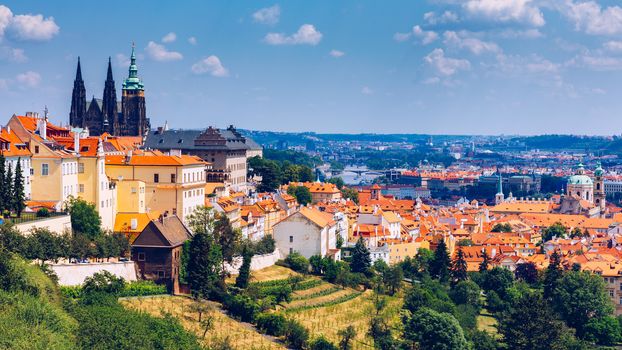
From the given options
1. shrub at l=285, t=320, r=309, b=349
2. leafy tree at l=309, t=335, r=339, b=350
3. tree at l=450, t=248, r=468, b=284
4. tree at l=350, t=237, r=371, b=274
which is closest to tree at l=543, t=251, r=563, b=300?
tree at l=450, t=248, r=468, b=284

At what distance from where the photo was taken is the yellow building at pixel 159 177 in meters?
66.6

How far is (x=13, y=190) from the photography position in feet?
186

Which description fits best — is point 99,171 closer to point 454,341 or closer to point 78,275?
point 78,275

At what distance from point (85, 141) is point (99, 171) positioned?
384cm

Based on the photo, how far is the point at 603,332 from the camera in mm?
77250

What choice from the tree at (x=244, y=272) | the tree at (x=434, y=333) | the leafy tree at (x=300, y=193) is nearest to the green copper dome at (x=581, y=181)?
the leafy tree at (x=300, y=193)

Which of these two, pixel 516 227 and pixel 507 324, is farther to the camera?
pixel 516 227

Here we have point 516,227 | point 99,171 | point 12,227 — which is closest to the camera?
point 12,227

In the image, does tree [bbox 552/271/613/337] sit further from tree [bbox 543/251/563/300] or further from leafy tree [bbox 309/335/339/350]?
leafy tree [bbox 309/335/339/350]

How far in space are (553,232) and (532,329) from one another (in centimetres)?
6431

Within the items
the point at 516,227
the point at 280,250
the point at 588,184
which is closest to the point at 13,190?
the point at 280,250

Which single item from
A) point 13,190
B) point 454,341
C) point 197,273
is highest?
point 13,190

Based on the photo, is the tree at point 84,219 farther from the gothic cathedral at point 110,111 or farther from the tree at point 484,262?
the gothic cathedral at point 110,111

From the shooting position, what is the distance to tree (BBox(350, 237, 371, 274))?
8250 cm
